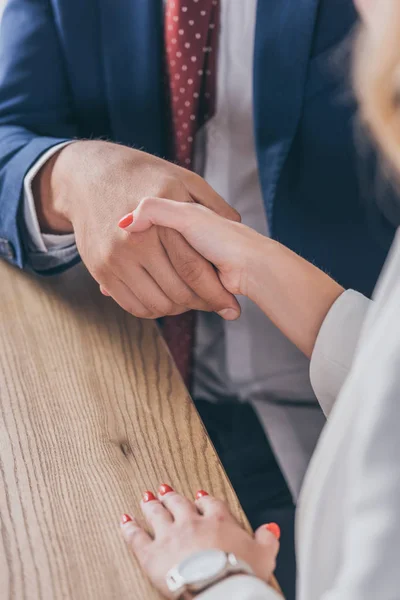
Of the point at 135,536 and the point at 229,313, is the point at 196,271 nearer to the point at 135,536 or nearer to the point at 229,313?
the point at 229,313

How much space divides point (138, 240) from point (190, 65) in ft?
0.99

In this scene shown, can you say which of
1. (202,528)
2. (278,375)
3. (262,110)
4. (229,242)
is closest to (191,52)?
(262,110)

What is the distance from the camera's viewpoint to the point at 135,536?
1.54 ft

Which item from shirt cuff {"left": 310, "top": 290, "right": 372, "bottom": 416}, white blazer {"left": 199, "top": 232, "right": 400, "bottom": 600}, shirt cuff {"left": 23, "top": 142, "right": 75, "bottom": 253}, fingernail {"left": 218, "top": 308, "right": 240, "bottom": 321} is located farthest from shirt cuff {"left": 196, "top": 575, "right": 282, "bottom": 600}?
shirt cuff {"left": 23, "top": 142, "right": 75, "bottom": 253}

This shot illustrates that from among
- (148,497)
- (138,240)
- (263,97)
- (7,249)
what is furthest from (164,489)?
(263,97)

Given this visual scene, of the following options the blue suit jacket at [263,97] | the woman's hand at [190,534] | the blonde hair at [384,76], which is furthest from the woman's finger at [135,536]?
the blue suit jacket at [263,97]

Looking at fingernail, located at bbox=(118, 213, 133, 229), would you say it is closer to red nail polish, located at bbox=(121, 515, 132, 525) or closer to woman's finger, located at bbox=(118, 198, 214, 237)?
woman's finger, located at bbox=(118, 198, 214, 237)

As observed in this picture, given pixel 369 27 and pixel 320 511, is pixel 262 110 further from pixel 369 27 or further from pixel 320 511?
pixel 320 511

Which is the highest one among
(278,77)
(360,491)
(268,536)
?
(278,77)

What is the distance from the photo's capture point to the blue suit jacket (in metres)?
0.80

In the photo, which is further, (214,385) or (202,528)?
Answer: (214,385)

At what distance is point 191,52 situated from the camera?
0.84 metres

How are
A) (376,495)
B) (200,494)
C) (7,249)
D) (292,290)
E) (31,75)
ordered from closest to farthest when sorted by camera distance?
(376,495), (200,494), (292,290), (7,249), (31,75)

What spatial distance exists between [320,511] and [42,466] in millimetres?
223
